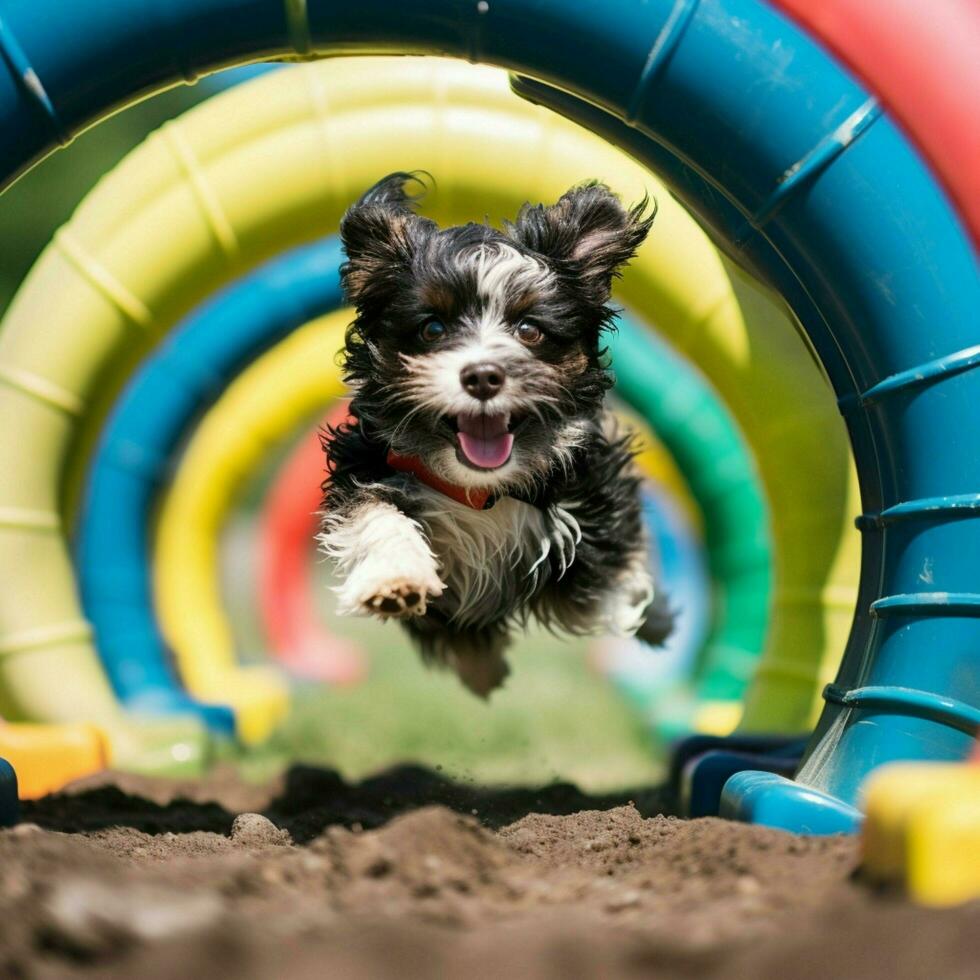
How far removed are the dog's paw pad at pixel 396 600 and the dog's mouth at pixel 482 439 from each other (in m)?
0.56

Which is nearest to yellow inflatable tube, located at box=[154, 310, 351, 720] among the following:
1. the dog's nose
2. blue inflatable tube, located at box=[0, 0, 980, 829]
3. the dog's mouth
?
the dog's mouth

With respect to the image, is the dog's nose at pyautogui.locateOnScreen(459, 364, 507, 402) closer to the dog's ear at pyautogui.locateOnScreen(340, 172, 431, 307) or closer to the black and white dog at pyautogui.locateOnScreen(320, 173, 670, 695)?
the black and white dog at pyautogui.locateOnScreen(320, 173, 670, 695)

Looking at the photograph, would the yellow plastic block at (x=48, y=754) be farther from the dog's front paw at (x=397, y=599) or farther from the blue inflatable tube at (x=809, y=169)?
the blue inflatable tube at (x=809, y=169)

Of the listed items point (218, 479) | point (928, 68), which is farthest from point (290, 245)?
point (928, 68)

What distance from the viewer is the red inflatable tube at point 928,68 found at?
296 centimetres

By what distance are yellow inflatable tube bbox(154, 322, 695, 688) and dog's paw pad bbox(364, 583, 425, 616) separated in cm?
311

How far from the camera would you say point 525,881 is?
2398mm

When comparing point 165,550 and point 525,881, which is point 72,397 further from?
point 525,881

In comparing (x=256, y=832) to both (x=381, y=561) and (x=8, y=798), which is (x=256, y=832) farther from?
(x=381, y=561)

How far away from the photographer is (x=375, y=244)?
157 inches

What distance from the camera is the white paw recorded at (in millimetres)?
3346

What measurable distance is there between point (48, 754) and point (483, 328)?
7.20 ft

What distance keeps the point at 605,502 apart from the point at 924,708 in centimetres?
176

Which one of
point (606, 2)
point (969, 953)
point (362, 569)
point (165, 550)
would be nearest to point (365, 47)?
point (606, 2)
